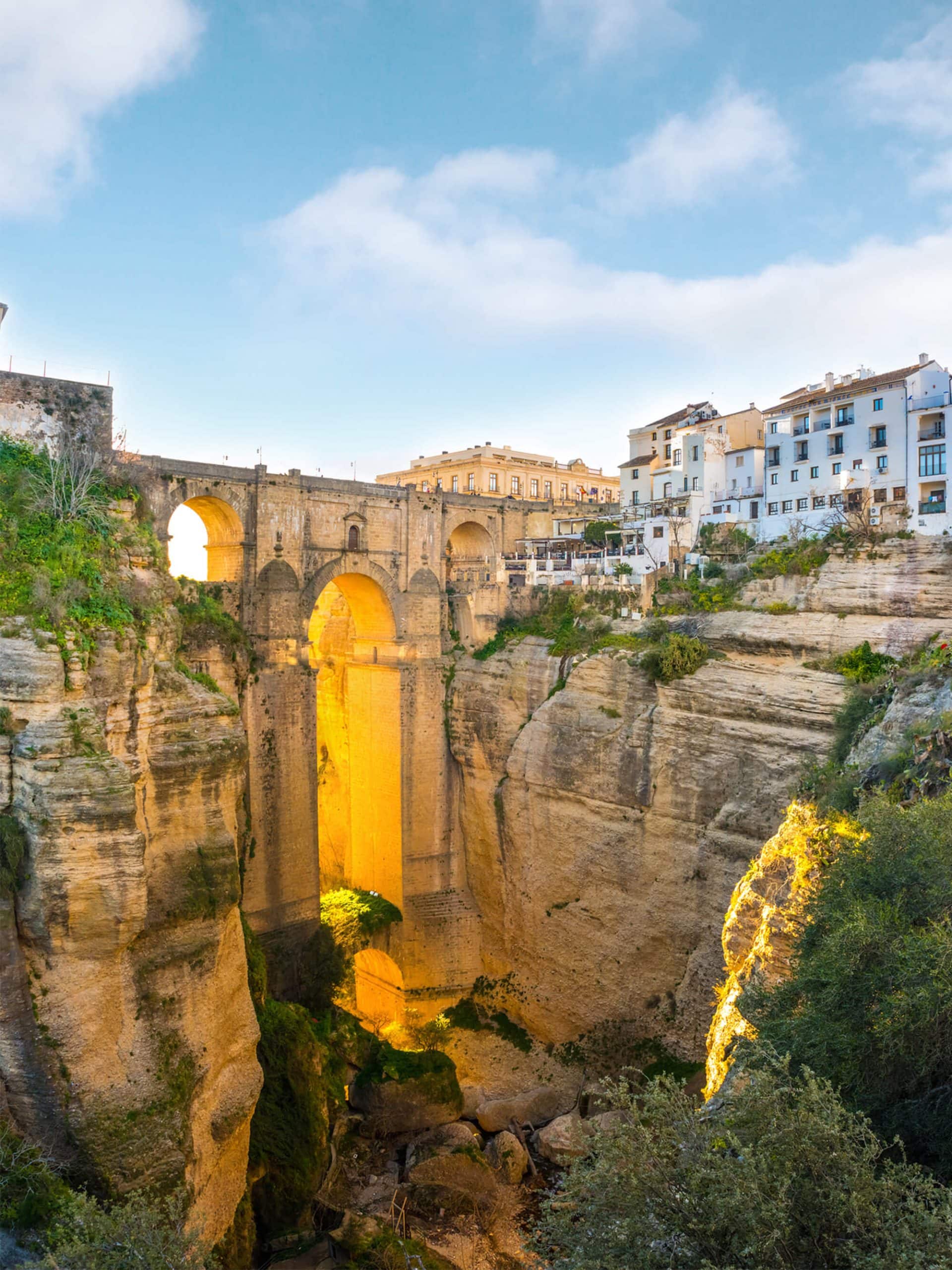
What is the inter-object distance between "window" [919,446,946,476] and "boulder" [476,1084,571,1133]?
20212 mm

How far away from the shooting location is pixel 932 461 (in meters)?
26.2

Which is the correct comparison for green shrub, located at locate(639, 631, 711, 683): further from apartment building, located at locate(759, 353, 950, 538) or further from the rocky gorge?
apartment building, located at locate(759, 353, 950, 538)

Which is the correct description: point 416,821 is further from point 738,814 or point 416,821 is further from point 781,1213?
point 781,1213

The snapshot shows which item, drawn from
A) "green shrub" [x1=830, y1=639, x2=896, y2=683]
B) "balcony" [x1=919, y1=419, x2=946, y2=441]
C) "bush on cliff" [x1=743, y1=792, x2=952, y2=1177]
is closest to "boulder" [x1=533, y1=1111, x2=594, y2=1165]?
"green shrub" [x1=830, y1=639, x2=896, y2=683]

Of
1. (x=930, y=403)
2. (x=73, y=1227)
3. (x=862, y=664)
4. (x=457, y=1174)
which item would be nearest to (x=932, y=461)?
(x=930, y=403)

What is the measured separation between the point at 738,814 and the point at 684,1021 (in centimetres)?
558

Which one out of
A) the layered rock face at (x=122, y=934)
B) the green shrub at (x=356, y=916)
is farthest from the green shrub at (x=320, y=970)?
the layered rock face at (x=122, y=934)

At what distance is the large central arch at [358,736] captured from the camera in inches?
1094

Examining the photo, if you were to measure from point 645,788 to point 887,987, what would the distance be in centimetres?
1421

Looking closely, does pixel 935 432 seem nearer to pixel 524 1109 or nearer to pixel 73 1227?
pixel 524 1109

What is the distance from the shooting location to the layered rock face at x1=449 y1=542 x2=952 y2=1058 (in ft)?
65.1

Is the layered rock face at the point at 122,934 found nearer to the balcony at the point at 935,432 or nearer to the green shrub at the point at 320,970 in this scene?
the green shrub at the point at 320,970

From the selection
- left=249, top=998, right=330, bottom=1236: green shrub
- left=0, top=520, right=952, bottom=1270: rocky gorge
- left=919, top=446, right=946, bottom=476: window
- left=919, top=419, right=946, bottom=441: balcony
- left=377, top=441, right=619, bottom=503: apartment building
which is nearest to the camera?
left=0, top=520, right=952, bottom=1270: rocky gorge

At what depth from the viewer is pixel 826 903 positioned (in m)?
10.2
